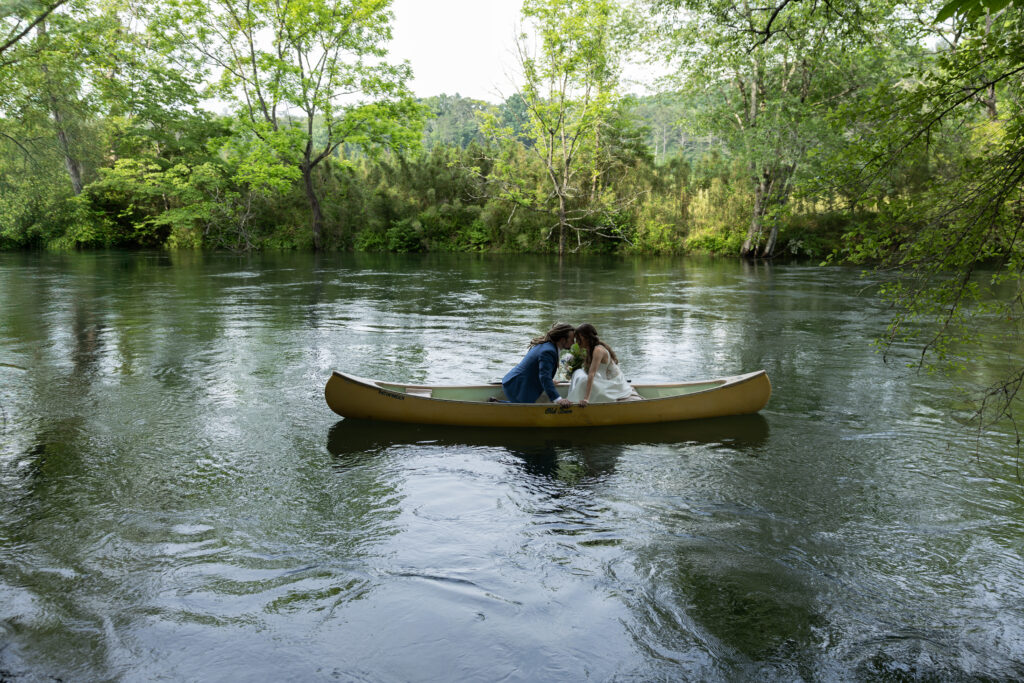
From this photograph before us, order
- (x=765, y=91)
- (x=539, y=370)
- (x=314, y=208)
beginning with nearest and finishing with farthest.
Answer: (x=539, y=370) → (x=765, y=91) → (x=314, y=208)

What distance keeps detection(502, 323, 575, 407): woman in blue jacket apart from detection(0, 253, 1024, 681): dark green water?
481mm

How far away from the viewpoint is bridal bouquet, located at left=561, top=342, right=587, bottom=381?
24.1 ft

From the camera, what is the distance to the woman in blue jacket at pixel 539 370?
23.1 feet

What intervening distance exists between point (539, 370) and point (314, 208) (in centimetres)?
3060

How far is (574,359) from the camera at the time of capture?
744 centimetres

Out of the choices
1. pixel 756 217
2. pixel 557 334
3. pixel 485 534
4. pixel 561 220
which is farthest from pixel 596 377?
pixel 561 220

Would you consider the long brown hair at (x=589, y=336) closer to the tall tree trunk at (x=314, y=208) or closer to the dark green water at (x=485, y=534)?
the dark green water at (x=485, y=534)

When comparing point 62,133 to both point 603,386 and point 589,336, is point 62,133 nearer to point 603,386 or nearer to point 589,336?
point 589,336

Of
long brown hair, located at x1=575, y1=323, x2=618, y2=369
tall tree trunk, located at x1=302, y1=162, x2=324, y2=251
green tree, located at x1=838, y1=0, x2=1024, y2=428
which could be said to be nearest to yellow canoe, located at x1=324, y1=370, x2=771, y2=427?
long brown hair, located at x1=575, y1=323, x2=618, y2=369

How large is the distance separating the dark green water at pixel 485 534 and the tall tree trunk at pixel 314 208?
2455cm

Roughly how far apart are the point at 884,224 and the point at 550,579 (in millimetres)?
3448

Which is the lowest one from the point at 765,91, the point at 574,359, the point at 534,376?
the point at 534,376

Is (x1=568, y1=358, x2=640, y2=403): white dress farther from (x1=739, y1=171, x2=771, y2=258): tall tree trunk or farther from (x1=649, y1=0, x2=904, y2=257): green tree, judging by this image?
A: (x1=739, y1=171, x2=771, y2=258): tall tree trunk

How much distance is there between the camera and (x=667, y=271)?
25.4 meters
